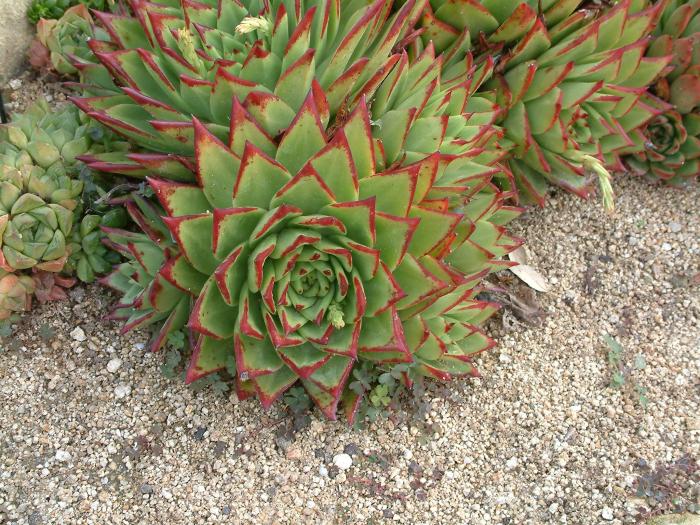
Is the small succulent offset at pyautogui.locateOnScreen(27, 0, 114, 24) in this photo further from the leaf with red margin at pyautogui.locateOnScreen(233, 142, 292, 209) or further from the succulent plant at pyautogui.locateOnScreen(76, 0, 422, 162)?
the leaf with red margin at pyautogui.locateOnScreen(233, 142, 292, 209)

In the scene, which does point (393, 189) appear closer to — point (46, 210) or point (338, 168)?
point (338, 168)

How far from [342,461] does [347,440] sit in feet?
→ 0.27

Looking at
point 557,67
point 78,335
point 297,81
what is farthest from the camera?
point 557,67

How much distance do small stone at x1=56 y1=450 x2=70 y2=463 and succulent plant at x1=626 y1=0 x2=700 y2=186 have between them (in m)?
2.64

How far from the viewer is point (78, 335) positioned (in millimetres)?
2660

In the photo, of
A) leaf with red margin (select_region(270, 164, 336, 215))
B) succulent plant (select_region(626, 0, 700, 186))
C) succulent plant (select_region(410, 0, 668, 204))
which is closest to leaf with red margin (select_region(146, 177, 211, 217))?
leaf with red margin (select_region(270, 164, 336, 215))

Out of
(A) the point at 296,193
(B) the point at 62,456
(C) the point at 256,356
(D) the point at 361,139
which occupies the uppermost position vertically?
(D) the point at 361,139

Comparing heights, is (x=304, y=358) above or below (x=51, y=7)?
below

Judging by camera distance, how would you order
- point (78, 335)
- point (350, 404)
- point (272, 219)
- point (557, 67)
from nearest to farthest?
point (272, 219), point (350, 404), point (78, 335), point (557, 67)

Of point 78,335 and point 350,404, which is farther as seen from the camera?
point 78,335

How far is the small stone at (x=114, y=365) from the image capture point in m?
2.60

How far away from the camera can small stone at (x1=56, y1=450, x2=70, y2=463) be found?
2.40m

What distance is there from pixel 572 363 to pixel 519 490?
0.59 meters

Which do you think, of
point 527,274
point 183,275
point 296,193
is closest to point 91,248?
point 183,275
